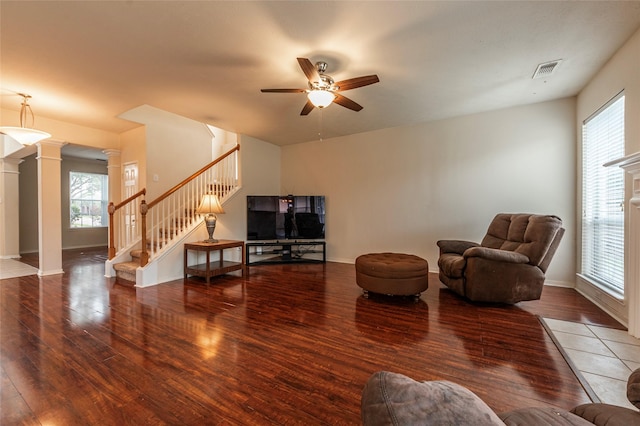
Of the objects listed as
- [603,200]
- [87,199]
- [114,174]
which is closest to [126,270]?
[114,174]

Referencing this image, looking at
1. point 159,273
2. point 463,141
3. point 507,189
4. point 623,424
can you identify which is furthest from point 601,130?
point 159,273

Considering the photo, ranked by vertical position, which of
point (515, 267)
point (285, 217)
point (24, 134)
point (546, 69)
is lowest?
point (515, 267)

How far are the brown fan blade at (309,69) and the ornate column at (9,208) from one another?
→ 7874mm

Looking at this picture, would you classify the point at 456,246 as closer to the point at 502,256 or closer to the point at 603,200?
the point at 502,256

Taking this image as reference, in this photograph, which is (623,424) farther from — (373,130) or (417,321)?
(373,130)

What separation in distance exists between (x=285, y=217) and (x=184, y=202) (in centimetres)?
189

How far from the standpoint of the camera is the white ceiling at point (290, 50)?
2172 millimetres

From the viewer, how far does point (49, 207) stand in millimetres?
4789

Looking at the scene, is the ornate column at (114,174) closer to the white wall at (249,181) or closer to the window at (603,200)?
the white wall at (249,181)

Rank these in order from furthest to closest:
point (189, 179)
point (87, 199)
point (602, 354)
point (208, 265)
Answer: point (87, 199), point (189, 179), point (208, 265), point (602, 354)

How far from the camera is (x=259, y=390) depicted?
1.69 m

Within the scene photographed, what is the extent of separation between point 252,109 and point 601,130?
176 inches

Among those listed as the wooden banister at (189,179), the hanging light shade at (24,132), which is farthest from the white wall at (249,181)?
the hanging light shade at (24,132)

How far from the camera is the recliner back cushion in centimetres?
305
